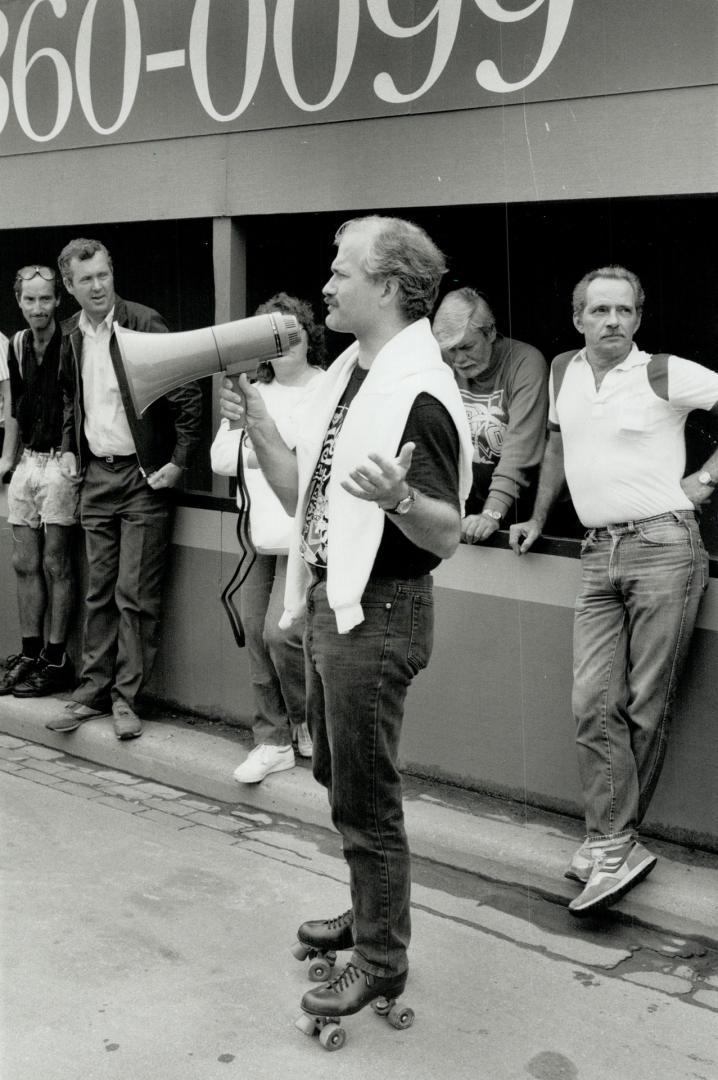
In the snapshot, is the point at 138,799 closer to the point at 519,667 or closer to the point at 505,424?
the point at 519,667

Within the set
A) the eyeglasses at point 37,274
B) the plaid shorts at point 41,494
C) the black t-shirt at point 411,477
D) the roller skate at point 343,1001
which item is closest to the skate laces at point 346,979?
the roller skate at point 343,1001

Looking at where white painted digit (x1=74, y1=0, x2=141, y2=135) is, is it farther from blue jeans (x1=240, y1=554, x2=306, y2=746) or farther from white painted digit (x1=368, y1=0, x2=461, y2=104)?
blue jeans (x1=240, y1=554, x2=306, y2=746)

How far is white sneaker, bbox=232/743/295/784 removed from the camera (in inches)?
198

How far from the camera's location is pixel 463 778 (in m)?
4.91

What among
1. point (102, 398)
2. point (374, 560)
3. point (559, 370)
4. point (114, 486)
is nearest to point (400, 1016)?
point (374, 560)

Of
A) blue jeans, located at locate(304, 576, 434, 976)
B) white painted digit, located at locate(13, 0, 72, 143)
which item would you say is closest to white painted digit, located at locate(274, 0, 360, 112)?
white painted digit, located at locate(13, 0, 72, 143)

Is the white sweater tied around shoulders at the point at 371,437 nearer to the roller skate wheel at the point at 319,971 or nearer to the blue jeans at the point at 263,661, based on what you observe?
the roller skate wheel at the point at 319,971

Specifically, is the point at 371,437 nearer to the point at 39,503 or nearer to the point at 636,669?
the point at 636,669

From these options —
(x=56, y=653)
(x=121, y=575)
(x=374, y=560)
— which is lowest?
(x=56, y=653)

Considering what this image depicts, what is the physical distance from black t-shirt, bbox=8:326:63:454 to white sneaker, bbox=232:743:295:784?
1.92 metres

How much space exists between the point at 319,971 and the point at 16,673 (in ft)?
10.9

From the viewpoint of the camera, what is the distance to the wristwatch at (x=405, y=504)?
9.40 ft

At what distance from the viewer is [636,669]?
13.3 ft

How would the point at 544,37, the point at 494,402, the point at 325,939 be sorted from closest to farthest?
the point at 325,939 < the point at 544,37 < the point at 494,402
